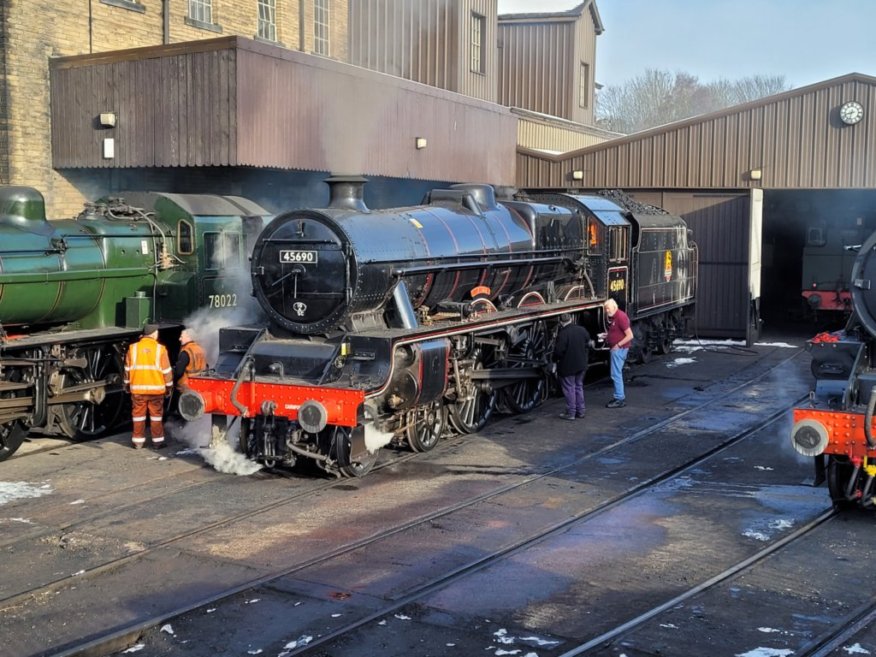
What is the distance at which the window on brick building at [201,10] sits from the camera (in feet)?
63.9

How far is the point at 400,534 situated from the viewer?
25.7 ft

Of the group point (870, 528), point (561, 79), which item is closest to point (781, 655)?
point (870, 528)

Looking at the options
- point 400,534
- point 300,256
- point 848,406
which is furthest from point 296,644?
point 300,256

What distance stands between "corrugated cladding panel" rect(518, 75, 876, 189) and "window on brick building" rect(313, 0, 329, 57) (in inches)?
239

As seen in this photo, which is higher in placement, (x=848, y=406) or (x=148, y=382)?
(x=848, y=406)

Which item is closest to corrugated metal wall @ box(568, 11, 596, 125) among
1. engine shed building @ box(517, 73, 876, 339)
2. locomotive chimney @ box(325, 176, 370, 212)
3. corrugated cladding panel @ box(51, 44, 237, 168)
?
engine shed building @ box(517, 73, 876, 339)

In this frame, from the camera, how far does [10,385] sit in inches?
416

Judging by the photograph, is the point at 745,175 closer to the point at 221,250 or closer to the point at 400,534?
the point at 221,250

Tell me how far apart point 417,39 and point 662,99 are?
49.4 meters

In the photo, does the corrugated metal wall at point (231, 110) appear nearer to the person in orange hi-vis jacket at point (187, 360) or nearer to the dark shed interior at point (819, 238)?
the person in orange hi-vis jacket at point (187, 360)

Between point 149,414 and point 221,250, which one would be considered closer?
point 149,414

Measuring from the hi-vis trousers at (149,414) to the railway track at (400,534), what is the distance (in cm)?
256

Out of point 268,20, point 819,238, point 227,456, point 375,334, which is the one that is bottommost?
point 227,456

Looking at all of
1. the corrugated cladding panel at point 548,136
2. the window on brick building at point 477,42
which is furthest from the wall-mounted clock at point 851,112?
the window on brick building at point 477,42
